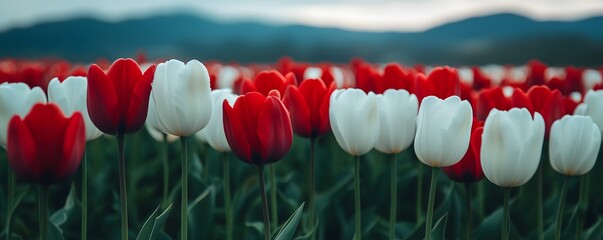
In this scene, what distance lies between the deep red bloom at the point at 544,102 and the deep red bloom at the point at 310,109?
64cm

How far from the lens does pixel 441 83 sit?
2078 mm

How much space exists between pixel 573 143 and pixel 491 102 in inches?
15.5

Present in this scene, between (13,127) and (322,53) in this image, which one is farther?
(322,53)

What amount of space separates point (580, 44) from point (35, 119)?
20.3 metres

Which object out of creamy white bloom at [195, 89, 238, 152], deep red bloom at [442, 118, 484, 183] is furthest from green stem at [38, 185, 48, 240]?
deep red bloom at [442, 118, 484, 183]

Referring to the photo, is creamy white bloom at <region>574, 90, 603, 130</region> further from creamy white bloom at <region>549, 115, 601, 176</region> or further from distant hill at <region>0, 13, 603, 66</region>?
→ distant hill at <region>0, 13, 603, 66</region>

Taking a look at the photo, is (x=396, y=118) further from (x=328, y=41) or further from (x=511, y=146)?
(x=328, y=41)

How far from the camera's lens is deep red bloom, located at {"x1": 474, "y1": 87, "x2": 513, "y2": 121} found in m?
2.08

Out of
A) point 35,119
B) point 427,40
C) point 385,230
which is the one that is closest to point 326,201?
point 385,230

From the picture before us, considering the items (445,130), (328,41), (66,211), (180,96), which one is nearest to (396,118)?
(445,130)

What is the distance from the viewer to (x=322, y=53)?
43219 millimetres

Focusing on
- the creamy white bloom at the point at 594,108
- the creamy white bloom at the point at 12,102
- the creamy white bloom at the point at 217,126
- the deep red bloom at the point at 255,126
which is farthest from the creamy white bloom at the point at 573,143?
the creamy white bloom at the point at 12,102

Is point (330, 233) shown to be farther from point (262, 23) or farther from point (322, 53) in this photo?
point (262, 23)

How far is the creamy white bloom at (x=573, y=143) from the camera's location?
1.77 m
